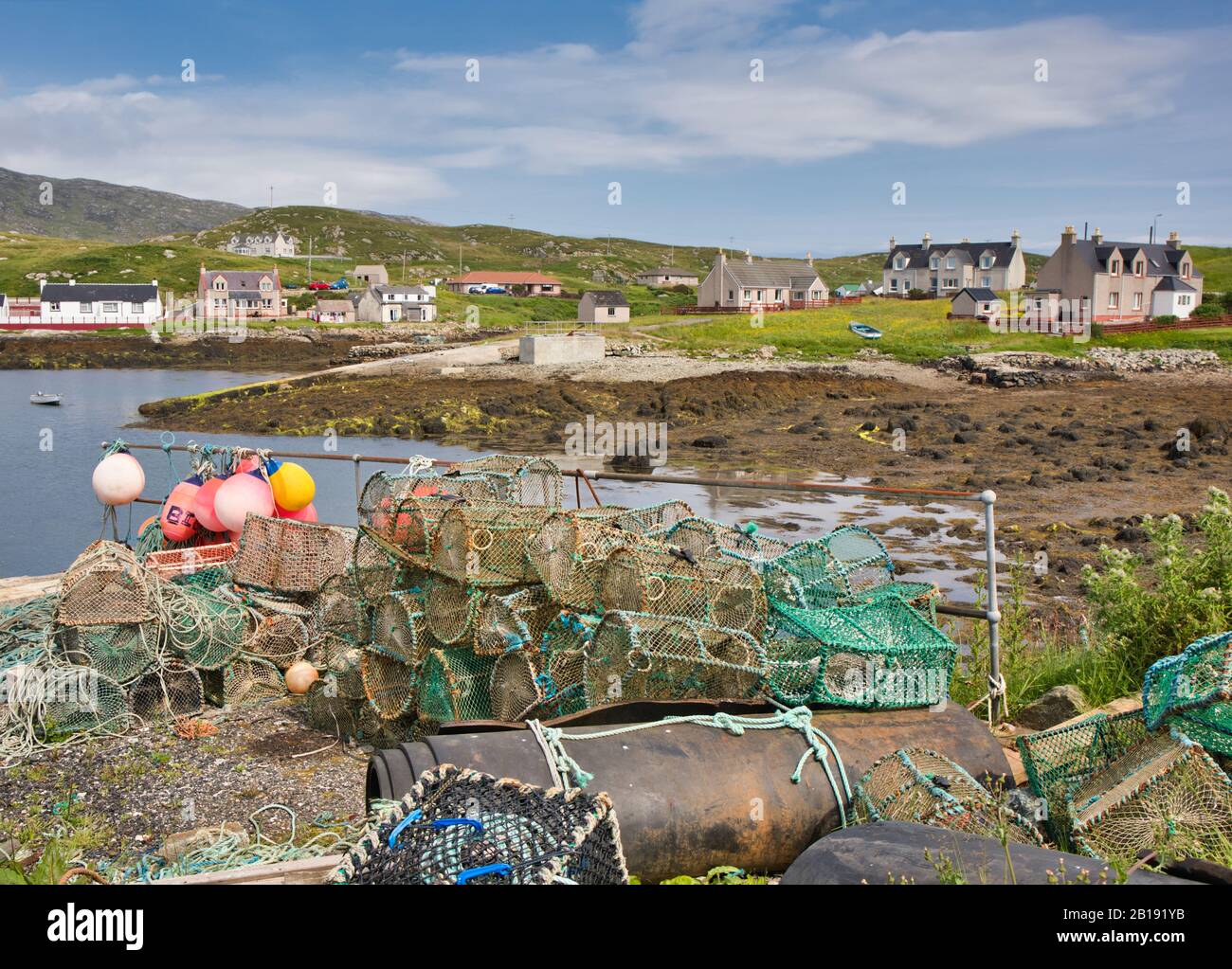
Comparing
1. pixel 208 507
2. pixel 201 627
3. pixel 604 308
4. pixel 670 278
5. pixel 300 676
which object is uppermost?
pixel 670 278

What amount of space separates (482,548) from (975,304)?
67246mm

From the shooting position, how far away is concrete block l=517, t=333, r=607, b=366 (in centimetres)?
5038

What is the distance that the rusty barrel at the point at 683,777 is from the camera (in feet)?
13.8

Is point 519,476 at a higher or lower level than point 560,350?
lower

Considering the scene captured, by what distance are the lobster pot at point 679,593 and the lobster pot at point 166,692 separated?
11.4 feet

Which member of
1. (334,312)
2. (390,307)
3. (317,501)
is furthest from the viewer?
(334,312)

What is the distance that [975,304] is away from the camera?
67.7 meters

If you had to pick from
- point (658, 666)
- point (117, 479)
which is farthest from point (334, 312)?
point (658, 666)

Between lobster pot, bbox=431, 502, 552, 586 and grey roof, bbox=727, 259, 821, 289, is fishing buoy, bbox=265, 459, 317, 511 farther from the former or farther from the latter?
grey roof, bbox=727, 259, 821, 289

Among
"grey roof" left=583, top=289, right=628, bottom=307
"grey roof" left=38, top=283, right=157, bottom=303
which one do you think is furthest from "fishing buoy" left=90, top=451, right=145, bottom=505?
"grey roof" left=38, top=283, right=157, bottom=303

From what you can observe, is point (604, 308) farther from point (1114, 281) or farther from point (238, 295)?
point (238, 295)
